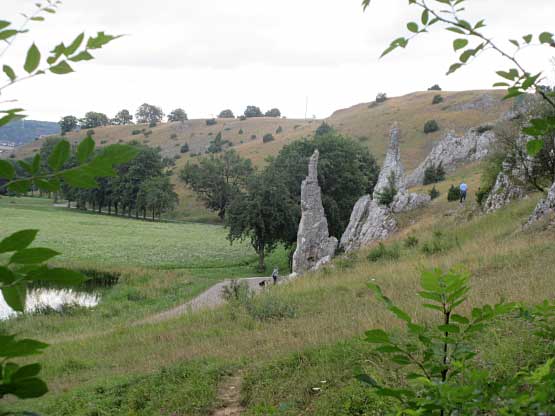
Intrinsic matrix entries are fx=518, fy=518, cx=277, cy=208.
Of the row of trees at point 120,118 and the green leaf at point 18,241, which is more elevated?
the row of trees at point 120,118

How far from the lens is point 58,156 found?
107 cm

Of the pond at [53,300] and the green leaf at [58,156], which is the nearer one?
the green leaf at [58,156]

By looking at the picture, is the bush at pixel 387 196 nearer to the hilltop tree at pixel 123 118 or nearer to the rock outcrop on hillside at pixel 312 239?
the rock outcrop on hillside at pixel 312 239

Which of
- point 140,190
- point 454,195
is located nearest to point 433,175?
point 454,195

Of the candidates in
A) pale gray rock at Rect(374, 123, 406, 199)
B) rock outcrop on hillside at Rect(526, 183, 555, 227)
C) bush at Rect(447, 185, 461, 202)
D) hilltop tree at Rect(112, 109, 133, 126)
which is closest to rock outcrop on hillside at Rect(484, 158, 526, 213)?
rock outcrop on hillside at Rect(526, 183, 555, 227)

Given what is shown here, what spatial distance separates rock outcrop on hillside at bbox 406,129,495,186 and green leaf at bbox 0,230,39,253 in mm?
43699

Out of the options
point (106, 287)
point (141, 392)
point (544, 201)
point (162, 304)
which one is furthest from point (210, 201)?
point (141, 392)

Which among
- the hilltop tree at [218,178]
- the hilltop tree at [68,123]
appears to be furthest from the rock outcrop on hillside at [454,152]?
the hilltop tree at [68,123]

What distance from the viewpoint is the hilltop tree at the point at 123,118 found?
166438mm

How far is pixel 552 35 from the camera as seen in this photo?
152 centimetres

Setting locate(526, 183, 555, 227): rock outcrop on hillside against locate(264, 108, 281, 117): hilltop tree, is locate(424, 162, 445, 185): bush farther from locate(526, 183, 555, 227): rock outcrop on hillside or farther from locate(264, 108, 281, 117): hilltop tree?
locate(264, 108, 281, 117): hilltop tree

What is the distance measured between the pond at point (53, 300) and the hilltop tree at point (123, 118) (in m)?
146

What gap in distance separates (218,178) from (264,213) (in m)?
39.2

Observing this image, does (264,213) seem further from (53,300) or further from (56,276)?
(56,276)
